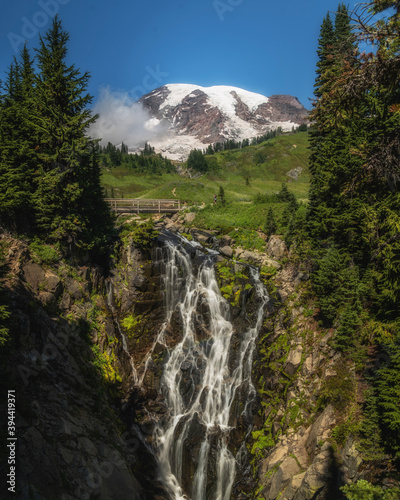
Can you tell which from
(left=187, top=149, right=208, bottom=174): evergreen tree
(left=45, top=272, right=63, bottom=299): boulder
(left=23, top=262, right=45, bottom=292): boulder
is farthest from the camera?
(left=187, top=149, right=208, bottom=174): evergreen tree

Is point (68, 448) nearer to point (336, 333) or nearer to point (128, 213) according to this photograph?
point (336, 333)

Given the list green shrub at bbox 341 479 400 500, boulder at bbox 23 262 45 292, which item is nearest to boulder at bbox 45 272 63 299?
boulder at bbox 23 262 45 292

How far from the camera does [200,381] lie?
22.6 meters

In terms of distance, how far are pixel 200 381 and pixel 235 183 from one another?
71335 millimetres

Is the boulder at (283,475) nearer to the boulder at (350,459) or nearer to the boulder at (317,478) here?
the boulder at (317,478)

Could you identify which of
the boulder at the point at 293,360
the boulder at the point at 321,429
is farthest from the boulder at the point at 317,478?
the boulder at the point at 293,360

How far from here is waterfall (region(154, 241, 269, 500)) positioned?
19172 mm

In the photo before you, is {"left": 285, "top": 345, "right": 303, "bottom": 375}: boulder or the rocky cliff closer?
the rocky cliff

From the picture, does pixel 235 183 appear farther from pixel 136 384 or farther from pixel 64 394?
pixel 64 394

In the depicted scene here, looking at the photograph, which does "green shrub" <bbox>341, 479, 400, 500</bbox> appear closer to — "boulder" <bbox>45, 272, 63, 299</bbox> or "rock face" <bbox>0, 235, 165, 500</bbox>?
"rock face" <bbox>0, 235, 165, 500</bbox>

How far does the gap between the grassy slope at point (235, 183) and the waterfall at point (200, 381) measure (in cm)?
1503

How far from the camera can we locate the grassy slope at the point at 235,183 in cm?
4484

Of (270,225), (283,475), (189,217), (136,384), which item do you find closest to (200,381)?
(136,384)

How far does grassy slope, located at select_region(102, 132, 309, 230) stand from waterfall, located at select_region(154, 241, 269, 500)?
15.0m
